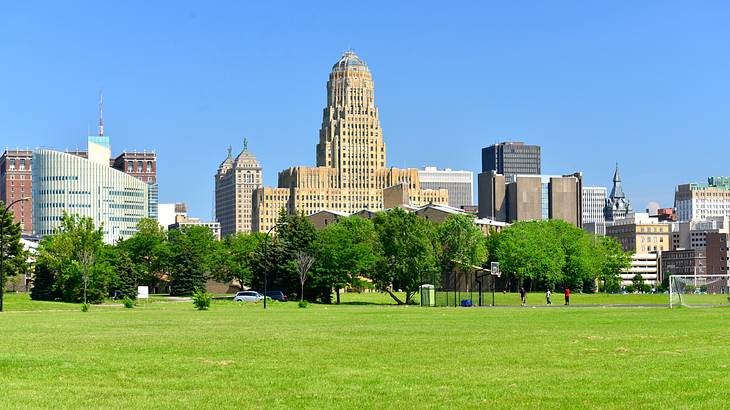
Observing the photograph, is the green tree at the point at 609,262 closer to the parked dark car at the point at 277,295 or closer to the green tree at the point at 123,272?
the parked dark car at the point at 277,295

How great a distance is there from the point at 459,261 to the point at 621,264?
69344 mm

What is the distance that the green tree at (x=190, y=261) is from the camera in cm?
14425

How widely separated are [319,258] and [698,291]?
42971mm

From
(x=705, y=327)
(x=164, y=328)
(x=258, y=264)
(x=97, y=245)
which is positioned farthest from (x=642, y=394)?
(x=258, y=264)

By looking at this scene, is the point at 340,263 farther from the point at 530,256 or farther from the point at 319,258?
the point at 530,256

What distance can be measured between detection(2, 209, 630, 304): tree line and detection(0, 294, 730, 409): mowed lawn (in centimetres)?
6280

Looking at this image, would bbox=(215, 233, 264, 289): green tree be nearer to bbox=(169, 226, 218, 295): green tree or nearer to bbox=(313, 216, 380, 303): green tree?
bbox=(169, 226, 218, 295): green tree

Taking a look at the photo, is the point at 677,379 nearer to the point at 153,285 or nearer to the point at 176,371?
the point at 176,371

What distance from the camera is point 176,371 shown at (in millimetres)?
25203

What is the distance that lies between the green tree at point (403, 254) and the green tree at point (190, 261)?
2775 centimetres

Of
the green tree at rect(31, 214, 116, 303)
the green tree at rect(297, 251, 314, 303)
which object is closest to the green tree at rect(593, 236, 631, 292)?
the green tree at rect(297, 251, 314, 303)

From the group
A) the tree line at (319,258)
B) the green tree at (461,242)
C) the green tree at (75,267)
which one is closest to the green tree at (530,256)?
the tree line at (319,258)

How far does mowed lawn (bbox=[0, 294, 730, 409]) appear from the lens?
68.1 ft

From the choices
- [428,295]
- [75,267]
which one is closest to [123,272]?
[75,267]
